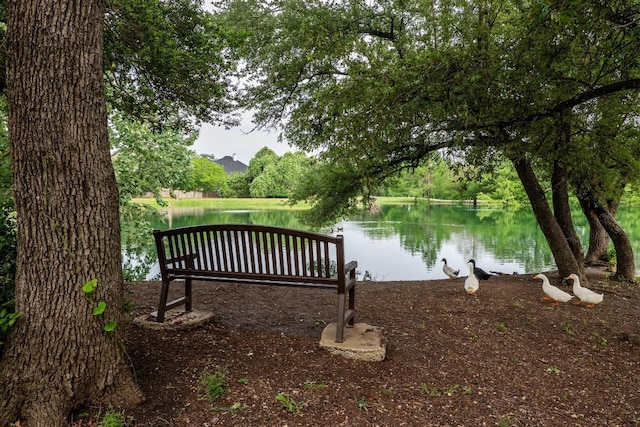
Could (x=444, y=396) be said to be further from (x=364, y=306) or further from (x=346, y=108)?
(x=346, y=108)

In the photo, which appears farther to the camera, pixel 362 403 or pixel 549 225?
pixel 549 225

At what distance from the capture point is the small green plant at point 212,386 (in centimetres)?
257

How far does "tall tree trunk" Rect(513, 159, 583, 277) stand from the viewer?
687 centimetres

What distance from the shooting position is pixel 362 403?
2615 mm

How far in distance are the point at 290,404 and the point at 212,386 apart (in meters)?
0.54

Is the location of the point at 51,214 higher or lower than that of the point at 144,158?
lower

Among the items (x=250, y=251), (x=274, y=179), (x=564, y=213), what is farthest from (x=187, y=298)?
(x=274, y=179)

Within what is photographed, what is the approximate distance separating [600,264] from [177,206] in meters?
44.6

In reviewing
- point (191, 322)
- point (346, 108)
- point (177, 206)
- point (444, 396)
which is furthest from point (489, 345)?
point (177, 206)

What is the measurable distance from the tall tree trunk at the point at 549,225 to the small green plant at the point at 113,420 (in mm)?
6788

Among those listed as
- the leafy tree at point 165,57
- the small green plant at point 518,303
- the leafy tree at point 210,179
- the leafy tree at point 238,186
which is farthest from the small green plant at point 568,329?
the leafy tree at point 238,186

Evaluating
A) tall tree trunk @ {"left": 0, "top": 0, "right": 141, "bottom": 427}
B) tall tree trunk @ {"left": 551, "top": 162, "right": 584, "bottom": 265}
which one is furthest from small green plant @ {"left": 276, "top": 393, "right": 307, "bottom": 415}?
tall tree trunk @ {"left": 551, "top": 162, "right": 584, "bottom": 265}

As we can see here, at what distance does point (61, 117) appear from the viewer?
7.66ft

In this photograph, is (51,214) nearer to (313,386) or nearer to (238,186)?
(313,386)
